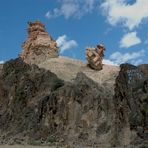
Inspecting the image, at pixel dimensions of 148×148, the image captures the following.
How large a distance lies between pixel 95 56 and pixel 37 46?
62.1 feet

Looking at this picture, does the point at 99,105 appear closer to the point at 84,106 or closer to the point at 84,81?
the point at 84,106

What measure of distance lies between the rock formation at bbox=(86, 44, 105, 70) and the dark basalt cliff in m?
16.4

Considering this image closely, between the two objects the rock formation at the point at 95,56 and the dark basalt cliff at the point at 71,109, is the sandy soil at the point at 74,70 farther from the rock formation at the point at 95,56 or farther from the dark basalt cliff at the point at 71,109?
the dark basalt cliff at the point at 71,109

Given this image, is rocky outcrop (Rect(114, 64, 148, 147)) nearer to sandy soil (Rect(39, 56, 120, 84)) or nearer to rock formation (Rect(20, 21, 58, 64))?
sandy soil (Rect(39, 56, 120, 84))

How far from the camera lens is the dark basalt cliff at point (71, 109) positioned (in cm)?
7288

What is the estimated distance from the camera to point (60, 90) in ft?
307

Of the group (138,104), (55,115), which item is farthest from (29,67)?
(138,104)

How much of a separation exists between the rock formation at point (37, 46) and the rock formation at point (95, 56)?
1396 cm

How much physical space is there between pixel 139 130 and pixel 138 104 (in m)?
3.93

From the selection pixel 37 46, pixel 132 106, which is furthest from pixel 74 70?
pixel 132 106

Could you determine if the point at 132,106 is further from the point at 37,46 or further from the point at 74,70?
the point at 37,46

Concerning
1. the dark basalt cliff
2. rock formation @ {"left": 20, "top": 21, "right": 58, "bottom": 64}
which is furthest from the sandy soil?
the dark basalt cliff

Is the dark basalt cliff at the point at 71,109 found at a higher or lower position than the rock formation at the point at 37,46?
lower

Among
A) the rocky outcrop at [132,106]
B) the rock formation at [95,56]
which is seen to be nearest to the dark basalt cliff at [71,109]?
the rocky outcrop at [132,106]
